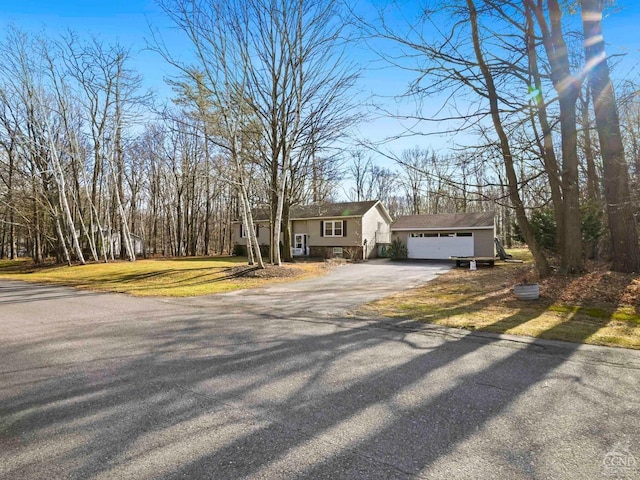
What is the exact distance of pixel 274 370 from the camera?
392cm

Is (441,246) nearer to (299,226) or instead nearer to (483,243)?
(483,243)

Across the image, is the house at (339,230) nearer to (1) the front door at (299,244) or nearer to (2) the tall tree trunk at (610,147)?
(1) the front door at (299,244)

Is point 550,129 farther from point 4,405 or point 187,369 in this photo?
point 4,405

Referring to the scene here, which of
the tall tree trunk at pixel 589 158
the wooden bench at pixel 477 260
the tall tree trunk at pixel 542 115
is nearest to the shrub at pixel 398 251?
the wooden bench at pixel 477 260

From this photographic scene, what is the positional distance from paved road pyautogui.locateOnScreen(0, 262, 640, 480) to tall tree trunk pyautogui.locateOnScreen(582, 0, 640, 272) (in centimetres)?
690

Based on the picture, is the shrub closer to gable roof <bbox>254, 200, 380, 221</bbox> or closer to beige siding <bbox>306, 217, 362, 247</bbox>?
beige siding <bbox>306, 217, 362, 247</bbox>

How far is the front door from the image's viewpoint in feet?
92.5

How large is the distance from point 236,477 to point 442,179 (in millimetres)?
6918

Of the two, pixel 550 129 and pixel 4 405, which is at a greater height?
pixel 550 129

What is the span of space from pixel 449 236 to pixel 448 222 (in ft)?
4.41

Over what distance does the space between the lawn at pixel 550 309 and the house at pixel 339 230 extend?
51.3 ft

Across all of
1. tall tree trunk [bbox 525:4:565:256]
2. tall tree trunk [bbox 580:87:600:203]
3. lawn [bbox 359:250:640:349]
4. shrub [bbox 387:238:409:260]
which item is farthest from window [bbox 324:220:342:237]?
tall tree trunk [bbox 525:4:565:256]

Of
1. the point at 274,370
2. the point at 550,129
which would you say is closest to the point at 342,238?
the point at 550,129

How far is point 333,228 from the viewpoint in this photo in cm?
2705
